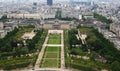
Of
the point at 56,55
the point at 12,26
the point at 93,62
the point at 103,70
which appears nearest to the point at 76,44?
the point at 56,55

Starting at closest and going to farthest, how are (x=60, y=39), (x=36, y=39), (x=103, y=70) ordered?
(x=103, y=70) < (x=36, y=39) < (x=60, y=39)

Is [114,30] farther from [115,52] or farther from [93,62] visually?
[93,62]

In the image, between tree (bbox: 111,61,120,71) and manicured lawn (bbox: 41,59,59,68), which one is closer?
tree (bbox: 111,61,120,71)

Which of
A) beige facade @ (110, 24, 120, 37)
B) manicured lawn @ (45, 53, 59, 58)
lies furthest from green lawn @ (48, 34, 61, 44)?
beige facade @ (110, 24, 120, 37)

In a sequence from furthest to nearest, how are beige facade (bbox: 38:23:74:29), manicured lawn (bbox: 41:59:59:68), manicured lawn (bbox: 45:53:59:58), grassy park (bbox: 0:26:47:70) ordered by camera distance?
beige facade (bbox: 38:23:74:29), manicured lawn (bbox: 45:53:59:58), manicured lawn (bbox: 41:59:59:68), grassy park (bbox: 0:26:47:70)

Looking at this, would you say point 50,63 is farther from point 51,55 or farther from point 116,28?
point 116,28

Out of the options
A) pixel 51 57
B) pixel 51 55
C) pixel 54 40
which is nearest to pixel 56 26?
pixel 54 40

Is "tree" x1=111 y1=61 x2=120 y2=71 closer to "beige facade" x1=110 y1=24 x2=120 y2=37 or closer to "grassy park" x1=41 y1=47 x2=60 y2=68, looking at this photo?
"grassy park" x1=41 y1=47 x2=60 y2=68

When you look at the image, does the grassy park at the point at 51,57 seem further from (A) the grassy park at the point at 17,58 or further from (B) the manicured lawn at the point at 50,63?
(A) the grassy park at the point at 17,58

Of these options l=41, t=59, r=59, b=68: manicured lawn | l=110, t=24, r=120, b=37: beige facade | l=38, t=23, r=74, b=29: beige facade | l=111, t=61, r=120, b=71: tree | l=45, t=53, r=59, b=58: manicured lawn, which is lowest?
l=38, t=23, r=74, b=29: beige facade
